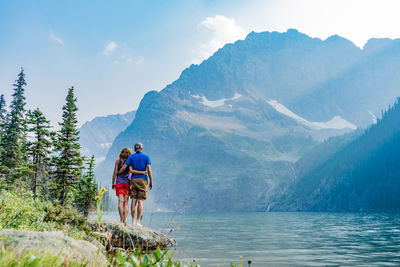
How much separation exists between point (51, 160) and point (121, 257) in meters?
35.1

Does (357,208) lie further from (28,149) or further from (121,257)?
(121,257)

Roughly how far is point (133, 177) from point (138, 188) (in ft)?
1.57

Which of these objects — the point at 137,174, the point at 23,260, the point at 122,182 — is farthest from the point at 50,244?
the point at 122,182

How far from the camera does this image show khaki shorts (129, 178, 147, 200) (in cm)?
1323

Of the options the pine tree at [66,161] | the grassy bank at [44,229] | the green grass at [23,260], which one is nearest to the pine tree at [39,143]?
the pine tree at [66,161]

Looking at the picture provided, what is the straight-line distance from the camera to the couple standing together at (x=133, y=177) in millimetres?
13062

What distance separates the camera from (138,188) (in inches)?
522

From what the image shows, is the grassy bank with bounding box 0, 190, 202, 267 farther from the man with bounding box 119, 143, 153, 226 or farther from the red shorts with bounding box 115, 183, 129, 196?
the man with bounding box 119, 143, 153, 226

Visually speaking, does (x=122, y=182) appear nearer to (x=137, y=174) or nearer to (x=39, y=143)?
(x=137, y=174)

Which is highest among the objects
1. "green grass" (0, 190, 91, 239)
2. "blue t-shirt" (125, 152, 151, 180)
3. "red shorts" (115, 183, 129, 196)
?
"blue t-shirt" (125, 152, 151, 180)

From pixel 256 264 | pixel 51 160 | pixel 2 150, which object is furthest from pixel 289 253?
pixel 2 150

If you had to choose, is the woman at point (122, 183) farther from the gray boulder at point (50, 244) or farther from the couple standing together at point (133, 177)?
the gray boulder at point (50, 244)

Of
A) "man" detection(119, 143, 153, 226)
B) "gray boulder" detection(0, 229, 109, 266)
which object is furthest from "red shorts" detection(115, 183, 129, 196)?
"gray boulder" detection(0, 229, 109, 266)

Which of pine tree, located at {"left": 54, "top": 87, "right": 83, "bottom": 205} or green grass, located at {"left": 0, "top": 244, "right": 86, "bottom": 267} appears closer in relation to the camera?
green grass, located at {"left": 0, "top": 244, "right": 86, "bottom": 267}
